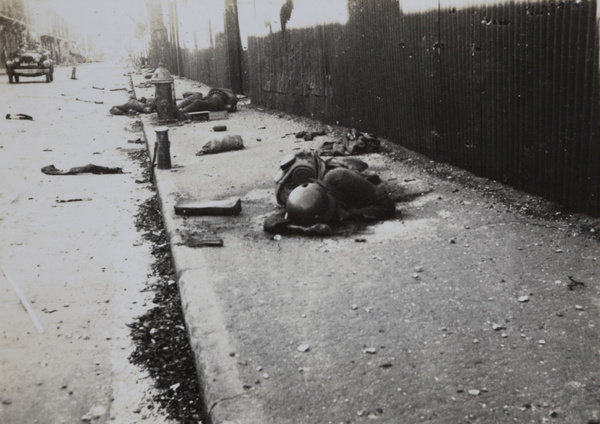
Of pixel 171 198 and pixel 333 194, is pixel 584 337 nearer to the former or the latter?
pixel 333 194

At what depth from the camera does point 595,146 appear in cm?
396

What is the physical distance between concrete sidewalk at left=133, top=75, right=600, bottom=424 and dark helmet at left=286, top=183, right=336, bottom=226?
0.17 m

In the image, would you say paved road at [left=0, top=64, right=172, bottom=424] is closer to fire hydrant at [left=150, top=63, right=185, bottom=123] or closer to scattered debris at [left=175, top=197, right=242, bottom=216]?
scattered debris at [left=175, top=197, right=242, bottom=216]

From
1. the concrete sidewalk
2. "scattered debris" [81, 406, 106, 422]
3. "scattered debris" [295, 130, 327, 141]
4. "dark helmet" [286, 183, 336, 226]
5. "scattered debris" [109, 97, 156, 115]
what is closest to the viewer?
the concrete sidewalk

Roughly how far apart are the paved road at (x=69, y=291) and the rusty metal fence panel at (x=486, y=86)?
3.02m

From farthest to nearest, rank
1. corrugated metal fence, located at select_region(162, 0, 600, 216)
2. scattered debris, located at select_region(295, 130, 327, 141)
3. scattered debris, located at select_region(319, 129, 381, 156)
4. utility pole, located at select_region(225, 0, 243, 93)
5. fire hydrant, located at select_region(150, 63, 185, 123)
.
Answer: utility pole, located at select_region(225, 0, 243, 93)
fire hydrant, located at select_region(150, 63, 185, 123)
scattered debris, located at select_region(295, 130, 327, 141)
scattered debris, located at select_region(319, 129, 381, 156)
corrugated metal fence, located at select_region(162, 0, 600, 216)

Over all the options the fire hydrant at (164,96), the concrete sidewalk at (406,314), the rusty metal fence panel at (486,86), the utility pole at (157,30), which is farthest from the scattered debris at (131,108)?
the utility pole at (157,30)

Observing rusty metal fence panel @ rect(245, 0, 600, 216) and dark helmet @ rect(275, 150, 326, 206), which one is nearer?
rusty metal fence panel @ rect(245, 0, 600, 216)

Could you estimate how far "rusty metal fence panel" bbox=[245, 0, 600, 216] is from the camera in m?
4.12

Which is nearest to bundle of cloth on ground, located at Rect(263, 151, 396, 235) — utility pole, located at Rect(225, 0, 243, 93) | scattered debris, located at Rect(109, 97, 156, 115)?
scattered debris, located at Rect(109, 97, 156, 115)

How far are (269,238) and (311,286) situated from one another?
3.26ft

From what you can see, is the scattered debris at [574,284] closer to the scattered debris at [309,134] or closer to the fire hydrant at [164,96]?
the scattered debris at [309,134]

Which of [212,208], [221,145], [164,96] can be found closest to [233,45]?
[164,96]

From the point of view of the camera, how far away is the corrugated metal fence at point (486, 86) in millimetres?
4121
